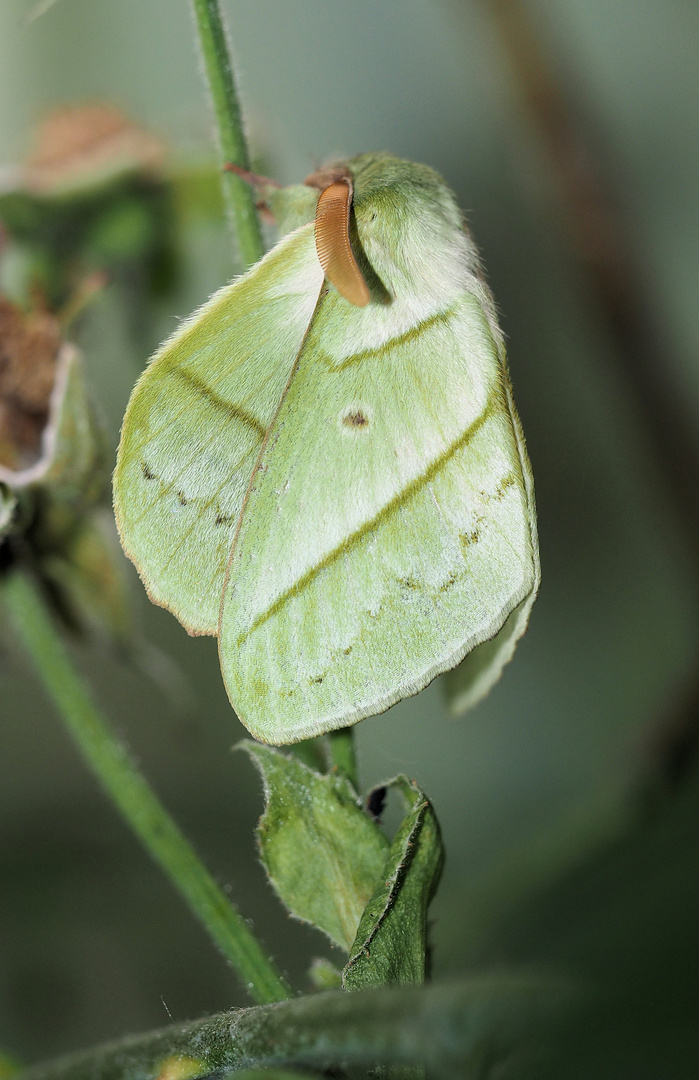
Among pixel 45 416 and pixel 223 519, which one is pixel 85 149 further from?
pixel 223 519

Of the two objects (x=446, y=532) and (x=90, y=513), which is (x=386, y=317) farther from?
(x=90, y=513)

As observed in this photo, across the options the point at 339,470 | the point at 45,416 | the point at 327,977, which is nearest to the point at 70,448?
the point at 45,416

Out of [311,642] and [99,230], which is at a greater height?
[99,230]

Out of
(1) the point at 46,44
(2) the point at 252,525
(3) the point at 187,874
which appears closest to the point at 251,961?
(3) the point at 187,874

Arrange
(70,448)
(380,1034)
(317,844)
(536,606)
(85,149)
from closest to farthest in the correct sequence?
(380,1034) → (317,844) → (70,448) → (85,149) → (536,606)

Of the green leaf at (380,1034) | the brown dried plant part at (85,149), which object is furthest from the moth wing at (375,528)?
the brown dried plant part at (85,149)

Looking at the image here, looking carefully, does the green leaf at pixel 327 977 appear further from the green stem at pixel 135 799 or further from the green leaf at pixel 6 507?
the green leaf at pixel 6 507
